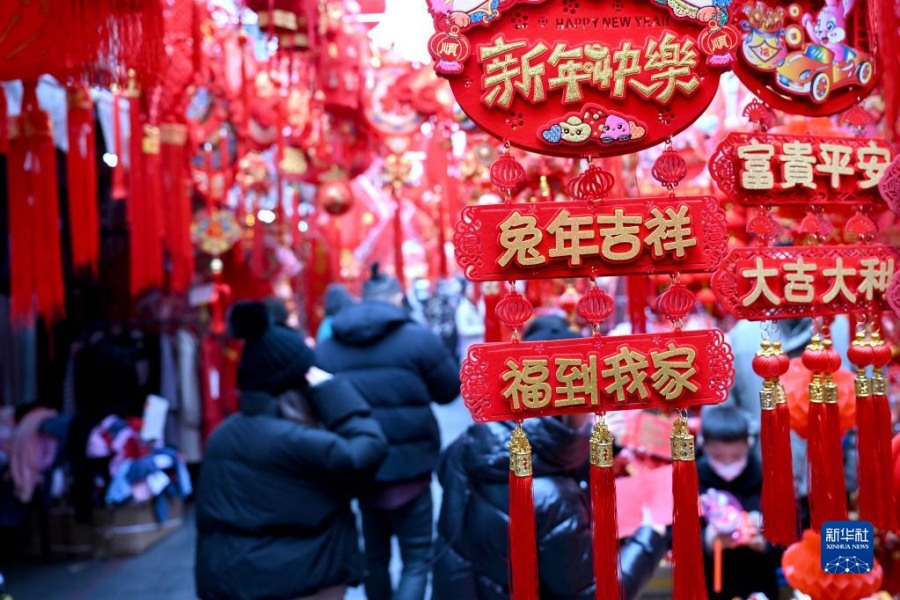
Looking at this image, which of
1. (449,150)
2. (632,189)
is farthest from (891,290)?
(449,150)

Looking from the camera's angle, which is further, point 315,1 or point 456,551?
point 315,1

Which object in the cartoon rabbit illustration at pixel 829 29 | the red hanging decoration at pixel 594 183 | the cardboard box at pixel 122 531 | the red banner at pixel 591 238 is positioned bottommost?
the cardboard box at pixel 122 531

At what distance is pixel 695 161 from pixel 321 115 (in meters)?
2.26

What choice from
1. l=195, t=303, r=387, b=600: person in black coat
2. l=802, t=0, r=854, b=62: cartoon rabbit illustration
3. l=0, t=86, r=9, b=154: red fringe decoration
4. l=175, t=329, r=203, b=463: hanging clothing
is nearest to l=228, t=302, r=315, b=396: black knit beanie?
l=195, t=303, r=387, b=600: person in black coat

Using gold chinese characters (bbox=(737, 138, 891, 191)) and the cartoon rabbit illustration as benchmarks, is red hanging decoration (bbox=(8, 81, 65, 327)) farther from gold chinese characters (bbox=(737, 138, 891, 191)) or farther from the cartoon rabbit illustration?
the cartoon rabbit illustration

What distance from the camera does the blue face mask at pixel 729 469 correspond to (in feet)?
10.0

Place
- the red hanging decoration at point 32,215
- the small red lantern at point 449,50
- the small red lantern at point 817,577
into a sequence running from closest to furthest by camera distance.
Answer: the small red lantern at point 449,50
the small red lantern at point 817,577
the red hanging decoration at point 32,215

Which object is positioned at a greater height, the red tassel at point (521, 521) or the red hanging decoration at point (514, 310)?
the red hanging decoration at point (514, 310)

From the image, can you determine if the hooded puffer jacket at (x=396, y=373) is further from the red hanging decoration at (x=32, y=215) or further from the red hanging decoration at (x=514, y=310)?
the red hanging decoration at (x=514, y=310)

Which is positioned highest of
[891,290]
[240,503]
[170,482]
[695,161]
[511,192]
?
[695,161]

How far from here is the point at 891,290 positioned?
5.52 ft

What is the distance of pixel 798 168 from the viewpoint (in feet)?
5.47

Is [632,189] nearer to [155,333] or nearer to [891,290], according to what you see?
[891,290]

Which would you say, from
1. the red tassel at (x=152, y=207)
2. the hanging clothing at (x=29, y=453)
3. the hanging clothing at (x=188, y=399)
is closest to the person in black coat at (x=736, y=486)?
the red tassel at (x=152, y=207)
